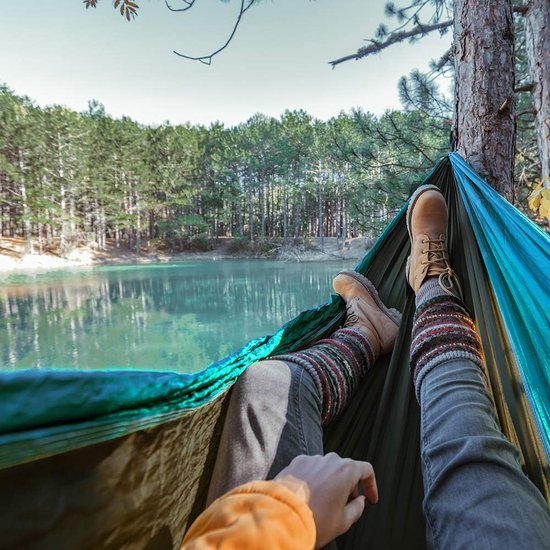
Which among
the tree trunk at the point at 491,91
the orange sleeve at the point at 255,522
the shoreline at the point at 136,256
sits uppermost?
the tree trunk at the point at 491,91

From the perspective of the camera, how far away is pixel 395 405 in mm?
701

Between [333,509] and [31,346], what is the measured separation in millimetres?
6206

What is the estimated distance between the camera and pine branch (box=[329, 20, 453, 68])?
5.92 ft

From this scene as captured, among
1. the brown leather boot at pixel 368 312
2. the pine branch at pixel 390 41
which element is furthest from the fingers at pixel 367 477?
the pine branch at pixel 390 41

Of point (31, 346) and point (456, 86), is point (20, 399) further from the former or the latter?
point (31, 346)

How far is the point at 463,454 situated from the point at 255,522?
10.6 inches

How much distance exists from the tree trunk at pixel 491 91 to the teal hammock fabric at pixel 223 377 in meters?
0.13

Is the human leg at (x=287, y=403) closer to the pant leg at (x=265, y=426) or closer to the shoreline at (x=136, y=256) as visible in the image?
the pant leg at (x=265, y=426)

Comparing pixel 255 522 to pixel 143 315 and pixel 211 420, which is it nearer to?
pixel 211 420

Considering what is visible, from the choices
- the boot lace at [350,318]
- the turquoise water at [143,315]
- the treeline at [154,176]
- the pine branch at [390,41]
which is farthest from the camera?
the treeline at [154,176]

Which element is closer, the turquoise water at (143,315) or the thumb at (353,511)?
the thumb at (353,511)

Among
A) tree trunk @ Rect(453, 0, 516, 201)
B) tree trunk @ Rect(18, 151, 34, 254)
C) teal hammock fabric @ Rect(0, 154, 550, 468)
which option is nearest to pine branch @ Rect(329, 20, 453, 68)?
tree trunk @ Rect(453, 0, 516, 201)

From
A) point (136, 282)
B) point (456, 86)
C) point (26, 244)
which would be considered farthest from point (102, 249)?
point (456, 86)

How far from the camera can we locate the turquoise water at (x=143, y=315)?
4.80 metres
